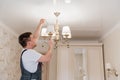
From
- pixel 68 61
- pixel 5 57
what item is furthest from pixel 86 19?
pixel 5 57

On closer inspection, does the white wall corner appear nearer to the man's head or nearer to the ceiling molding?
the man's head

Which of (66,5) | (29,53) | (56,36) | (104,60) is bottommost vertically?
(104,60)

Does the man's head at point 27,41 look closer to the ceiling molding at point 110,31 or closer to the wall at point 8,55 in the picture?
the wall at point 8,55

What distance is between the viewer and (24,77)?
176 centimetres

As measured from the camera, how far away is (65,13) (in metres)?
3.05

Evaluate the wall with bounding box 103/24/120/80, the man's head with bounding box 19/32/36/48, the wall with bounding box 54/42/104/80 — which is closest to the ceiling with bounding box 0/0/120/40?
the wall with bounding box 103/24/120/80

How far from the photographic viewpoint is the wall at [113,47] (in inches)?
139

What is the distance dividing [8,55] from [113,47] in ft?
7.40

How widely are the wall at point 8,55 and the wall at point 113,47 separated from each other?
7.21ft

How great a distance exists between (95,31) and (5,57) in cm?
209

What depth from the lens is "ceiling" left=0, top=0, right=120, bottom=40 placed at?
2.67 m

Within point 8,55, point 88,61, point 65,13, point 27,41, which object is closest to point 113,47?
point 88,61

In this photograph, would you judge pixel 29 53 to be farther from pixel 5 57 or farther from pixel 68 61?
pixel 68 61

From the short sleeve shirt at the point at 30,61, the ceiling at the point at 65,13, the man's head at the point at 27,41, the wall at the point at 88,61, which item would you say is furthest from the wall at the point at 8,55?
the short sleeve shirt at the point at 30,61
